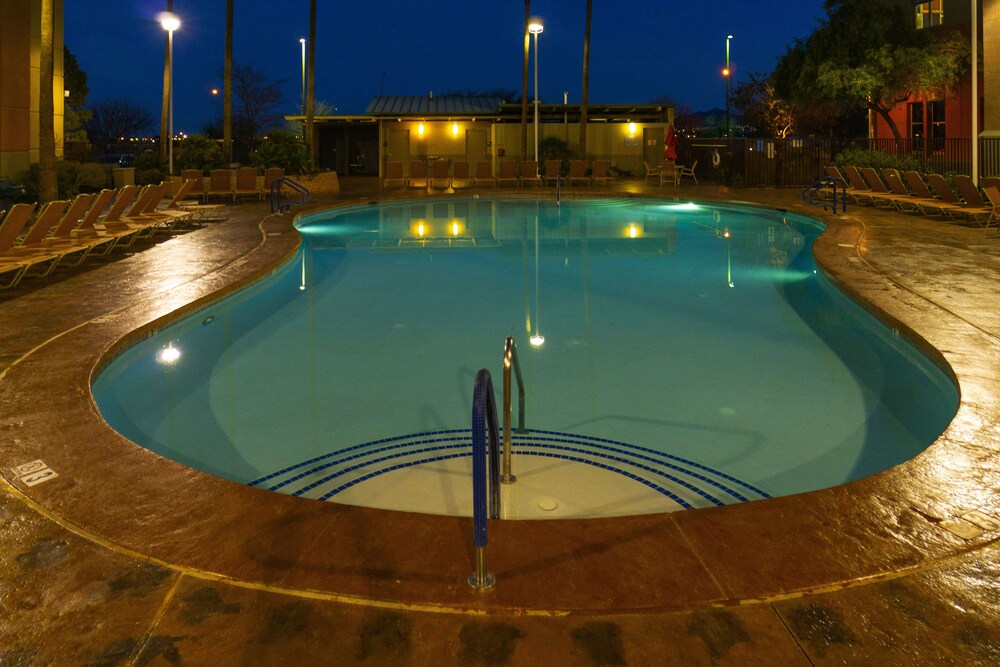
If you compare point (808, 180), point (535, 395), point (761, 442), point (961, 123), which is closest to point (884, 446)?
point (761, 442)

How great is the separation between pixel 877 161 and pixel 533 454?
68.7ft

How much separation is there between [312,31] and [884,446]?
2805 centimetres

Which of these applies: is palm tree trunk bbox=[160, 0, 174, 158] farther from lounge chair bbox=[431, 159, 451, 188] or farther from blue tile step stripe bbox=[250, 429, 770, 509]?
blue tile step stripe bbox=[250, 429, 770, 509]

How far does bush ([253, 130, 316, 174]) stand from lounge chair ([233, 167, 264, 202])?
3.05 meters

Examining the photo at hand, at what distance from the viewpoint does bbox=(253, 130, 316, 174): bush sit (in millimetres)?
26250

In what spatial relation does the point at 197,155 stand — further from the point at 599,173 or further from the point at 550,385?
the point at 550,385

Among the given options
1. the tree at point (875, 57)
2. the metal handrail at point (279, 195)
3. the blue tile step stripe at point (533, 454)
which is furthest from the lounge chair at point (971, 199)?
the metal handrail at point (279, 195)

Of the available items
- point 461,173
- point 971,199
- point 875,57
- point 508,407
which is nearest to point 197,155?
point 461,173

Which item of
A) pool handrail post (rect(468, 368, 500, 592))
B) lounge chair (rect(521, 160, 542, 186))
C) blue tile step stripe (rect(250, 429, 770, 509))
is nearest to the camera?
pool handrail post (rect(468, 368, 500, 592))

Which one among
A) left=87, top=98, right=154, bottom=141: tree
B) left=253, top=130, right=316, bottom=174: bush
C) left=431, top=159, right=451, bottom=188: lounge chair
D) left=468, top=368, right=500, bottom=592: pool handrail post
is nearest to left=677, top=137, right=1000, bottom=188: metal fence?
left=431, top=159, right=451, bottom=188: lounge chair

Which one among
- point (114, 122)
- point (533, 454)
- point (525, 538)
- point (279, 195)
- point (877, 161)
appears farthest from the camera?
point (114, 122)

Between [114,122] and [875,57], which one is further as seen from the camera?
[114,122]

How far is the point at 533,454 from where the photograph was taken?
239 inches

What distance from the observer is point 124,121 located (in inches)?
2901
